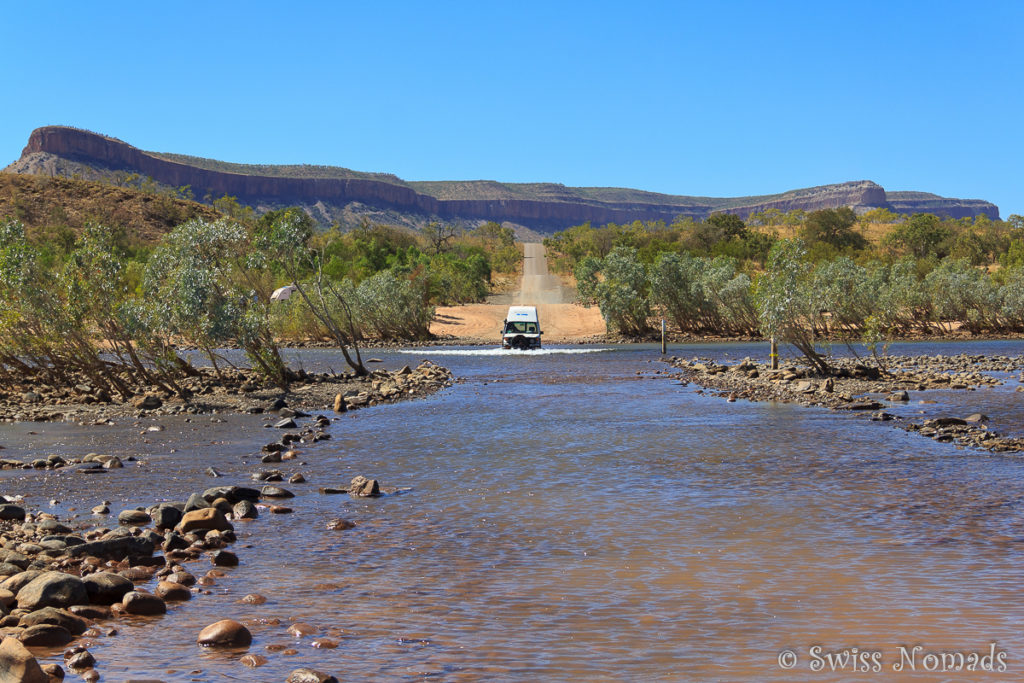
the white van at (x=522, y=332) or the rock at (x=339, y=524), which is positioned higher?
the white van at (x=522, y=332)

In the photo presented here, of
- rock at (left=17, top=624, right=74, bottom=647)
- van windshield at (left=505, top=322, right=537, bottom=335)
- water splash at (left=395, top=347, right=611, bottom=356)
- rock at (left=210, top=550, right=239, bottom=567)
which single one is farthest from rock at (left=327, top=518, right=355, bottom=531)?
van windshield at (left=505, top=322, right=537, bottom=335)

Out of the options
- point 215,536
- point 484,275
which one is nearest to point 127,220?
point 484,275

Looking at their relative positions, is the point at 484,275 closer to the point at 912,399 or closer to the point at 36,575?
the point at 912,399

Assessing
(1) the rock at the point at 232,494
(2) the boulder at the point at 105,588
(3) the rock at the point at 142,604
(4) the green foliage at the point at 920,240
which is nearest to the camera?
(3) the rock at the point at 142,604

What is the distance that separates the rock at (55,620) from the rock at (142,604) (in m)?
0.60

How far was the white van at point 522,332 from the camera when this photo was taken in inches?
2427

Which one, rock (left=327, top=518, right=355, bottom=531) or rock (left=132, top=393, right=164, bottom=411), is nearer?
rock (left=327, top=518, right=355, bottom=531)

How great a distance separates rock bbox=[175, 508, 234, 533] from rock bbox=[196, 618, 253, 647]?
4.57 meters

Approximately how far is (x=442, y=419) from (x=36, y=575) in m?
18.1

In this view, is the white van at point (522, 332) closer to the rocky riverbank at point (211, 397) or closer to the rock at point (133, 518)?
the rocky riverbank at point (211, 397)

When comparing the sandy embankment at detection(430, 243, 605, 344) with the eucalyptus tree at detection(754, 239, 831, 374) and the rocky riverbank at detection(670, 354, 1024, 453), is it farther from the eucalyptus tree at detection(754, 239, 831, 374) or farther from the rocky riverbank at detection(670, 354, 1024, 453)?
the eucalyptus tree at detection(754, 239, 831, 374)

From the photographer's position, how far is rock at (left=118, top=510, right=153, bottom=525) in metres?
13.8

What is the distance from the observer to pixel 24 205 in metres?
111

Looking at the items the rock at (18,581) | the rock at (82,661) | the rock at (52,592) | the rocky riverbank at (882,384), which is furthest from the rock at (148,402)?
the rock at (82,661)
